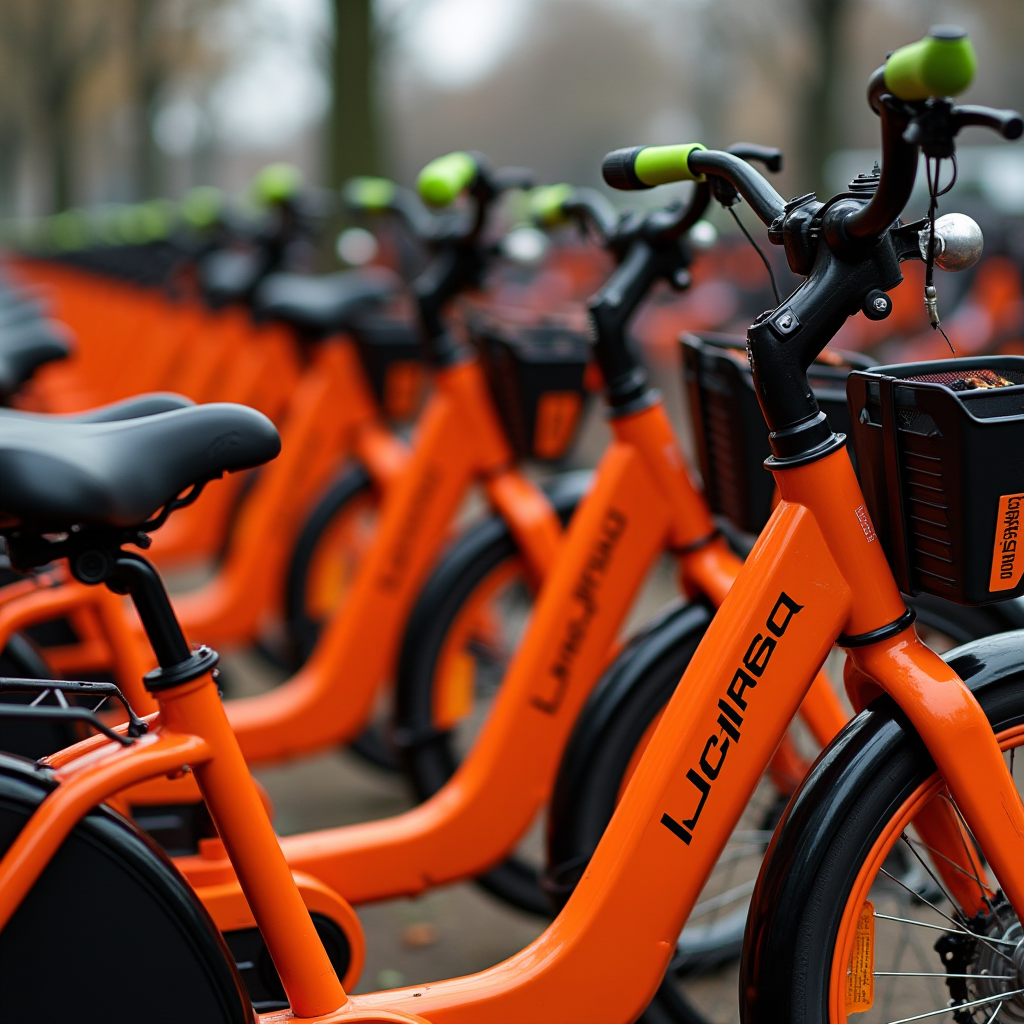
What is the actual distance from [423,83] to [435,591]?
4398 centimetres

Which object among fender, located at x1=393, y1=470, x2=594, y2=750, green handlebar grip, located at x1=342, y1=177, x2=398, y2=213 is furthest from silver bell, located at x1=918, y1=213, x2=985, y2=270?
green handlebar grip, located at x1=342, y1=177, x2=398, y2=213

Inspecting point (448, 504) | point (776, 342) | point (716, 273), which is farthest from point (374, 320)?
point (716, 273)

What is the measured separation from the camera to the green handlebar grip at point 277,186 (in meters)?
4.44

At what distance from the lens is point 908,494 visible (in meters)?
1.59

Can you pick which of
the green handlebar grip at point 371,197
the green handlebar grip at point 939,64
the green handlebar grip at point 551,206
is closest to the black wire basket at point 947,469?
the green handlebar grip at point 939,64

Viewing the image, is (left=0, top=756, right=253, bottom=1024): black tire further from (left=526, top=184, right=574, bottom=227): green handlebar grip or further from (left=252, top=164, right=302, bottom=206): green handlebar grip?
(left=252, top=164, right=302, bottom=206): green handlebar grip

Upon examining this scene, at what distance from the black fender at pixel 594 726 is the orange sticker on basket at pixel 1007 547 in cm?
68

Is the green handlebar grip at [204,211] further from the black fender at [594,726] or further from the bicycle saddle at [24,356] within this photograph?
the black fender at [594,726]

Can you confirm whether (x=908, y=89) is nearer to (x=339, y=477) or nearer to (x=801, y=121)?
(x=339, y=477)

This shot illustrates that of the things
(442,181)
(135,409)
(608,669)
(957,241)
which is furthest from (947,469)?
(442,181)

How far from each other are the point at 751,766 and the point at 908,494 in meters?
0.39

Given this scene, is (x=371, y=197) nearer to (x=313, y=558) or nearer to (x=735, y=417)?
(x=313, y=558)

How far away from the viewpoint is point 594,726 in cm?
216

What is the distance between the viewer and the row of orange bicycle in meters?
1.42
